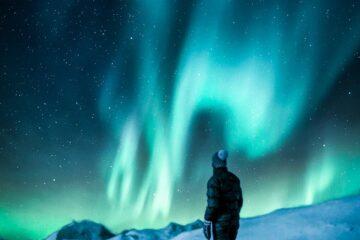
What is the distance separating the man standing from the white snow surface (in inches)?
195

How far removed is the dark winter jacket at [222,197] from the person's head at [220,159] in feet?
0.24

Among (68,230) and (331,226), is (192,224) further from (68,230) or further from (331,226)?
(331,226)

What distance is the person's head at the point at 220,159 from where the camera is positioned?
20.1ft

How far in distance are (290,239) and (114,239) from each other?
2470 centimetres

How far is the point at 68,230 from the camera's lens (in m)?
134

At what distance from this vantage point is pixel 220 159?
617 cm

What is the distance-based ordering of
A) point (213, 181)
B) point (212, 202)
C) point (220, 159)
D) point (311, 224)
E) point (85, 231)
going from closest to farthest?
point (212, 202) < point (213, 181) < point (220, 159) < point (311, 224) < point (85, 231)

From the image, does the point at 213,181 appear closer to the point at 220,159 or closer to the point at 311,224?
the point at 220,159

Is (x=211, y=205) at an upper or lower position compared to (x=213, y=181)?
lower

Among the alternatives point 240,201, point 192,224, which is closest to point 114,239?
point 240,201

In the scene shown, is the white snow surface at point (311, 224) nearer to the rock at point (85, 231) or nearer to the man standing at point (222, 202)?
the man standing at point (222, 202)

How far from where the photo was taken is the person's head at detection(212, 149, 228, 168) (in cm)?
613

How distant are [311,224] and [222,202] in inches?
249

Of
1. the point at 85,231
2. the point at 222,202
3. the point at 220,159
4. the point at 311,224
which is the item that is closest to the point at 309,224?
the point at 311,224
